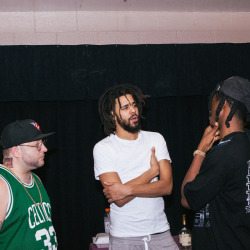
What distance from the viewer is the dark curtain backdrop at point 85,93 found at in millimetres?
4371

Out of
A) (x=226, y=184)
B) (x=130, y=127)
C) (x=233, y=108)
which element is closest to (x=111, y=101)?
(x=130, y=127)

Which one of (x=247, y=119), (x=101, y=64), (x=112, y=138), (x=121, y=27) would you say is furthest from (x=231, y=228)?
(x=121, y=27)

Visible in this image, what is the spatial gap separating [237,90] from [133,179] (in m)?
0.88

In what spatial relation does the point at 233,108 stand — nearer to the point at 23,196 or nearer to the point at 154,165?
the point at 154,165

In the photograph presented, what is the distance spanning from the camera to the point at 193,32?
191 inches

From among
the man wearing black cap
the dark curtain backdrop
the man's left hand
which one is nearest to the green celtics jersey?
the man wearing black cap

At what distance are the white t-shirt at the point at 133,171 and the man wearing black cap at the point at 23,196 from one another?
0.41 meters

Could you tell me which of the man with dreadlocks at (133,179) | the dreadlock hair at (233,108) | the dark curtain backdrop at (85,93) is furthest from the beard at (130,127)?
the dark curtain backdrop at (85,93)

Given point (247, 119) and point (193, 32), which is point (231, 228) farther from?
point (193, 32)

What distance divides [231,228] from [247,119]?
1.98 ft

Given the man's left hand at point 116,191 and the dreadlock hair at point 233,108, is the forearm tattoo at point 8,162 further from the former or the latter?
the dreadlock hair at point 233,108

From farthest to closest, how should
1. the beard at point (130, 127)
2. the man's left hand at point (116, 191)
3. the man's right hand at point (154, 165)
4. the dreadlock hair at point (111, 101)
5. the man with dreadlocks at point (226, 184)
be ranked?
the dreadlock hair at point (111, 101) < the beard at point (130, 127) < the man's right hand at point (154, 165) < the man's left hand at point (116, 191) < the man with dreadlocks at point (226, 184)

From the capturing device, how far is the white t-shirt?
241 centimetres

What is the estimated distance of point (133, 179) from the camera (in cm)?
247
